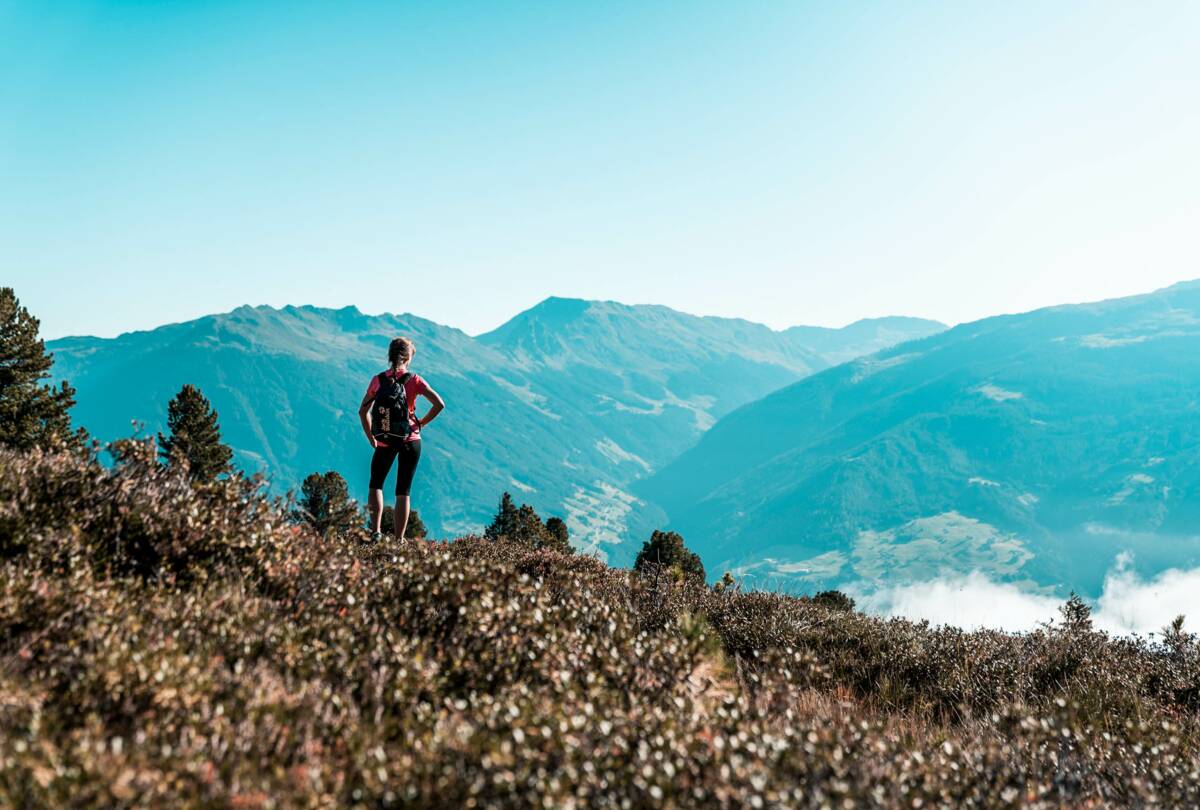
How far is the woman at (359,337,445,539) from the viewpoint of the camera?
11039mm

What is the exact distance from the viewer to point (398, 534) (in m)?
11.0

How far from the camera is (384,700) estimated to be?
4320 millimetres

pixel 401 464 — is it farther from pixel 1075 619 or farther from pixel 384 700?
pixel 1075 619

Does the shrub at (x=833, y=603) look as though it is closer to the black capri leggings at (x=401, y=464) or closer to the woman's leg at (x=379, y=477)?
the black capri leggings at (x=401, y=464)

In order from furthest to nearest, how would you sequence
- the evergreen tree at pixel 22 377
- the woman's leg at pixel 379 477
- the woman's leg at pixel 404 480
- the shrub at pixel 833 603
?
1. the evergreen tree at pixel 22 377
2. the shrub at pixel 833 603
3. the woman's leg at pixel 404 480
4. the woman's leg at pixel 379 477

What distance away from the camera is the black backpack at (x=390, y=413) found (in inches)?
434

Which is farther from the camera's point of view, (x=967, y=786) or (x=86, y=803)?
(x=967, y=786)

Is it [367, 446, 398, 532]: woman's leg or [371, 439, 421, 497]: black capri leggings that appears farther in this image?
[371, 439, 421, 497]: black capri leggings

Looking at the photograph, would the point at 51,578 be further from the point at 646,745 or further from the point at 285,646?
the point at 646,745

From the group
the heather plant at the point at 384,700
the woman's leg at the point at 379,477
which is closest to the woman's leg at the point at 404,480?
the woman's leg at the point at 379,477

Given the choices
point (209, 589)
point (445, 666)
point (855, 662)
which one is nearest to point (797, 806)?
point (445, 666)

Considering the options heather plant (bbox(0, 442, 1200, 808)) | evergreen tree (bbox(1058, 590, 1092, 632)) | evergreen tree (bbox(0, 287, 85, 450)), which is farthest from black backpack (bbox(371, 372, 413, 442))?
evergreen tree (bbox(0, 287, 85, 450))

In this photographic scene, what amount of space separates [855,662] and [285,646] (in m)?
6.83

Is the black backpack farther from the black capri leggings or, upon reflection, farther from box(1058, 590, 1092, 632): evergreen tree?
box(1058, 590, 1092, 632): evergreen tree
